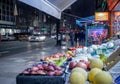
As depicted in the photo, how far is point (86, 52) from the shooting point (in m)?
8.40

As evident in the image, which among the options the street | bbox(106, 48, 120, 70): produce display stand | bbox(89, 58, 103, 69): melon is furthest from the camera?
the street

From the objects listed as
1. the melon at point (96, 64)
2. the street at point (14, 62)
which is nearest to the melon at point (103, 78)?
the melon at point (96, 64)

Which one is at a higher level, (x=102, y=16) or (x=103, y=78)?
(x=102, y=16)

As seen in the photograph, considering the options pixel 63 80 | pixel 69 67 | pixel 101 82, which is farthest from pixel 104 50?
pixel 101 82

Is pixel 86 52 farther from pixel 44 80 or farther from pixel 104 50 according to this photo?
pixel 44 80

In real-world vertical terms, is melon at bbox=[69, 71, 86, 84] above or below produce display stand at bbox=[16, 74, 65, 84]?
above

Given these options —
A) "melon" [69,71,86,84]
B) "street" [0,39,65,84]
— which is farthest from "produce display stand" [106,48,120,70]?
"street" [0,39,65,84]

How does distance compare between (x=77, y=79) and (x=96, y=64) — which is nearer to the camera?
(x=77, y=79)

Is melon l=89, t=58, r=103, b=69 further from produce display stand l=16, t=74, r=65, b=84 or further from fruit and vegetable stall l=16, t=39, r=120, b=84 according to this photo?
produce display stand l=16, t=74, r=65, b=84

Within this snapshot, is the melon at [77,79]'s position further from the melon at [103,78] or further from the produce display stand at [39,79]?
the produce display stand at [39,79]

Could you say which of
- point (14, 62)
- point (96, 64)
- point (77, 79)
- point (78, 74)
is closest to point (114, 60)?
point (96, 64)

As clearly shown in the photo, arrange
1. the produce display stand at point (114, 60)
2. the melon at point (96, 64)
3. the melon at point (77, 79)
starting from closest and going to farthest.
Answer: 1. the melon at point (77, 79)
2. the produce display stand at point (114, 60)
3. the melon at point (96, 64)

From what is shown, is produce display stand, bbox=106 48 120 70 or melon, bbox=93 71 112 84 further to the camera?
produce display stand, bbox=106 48 120 70

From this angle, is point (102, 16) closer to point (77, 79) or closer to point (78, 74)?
point (78, 74)
